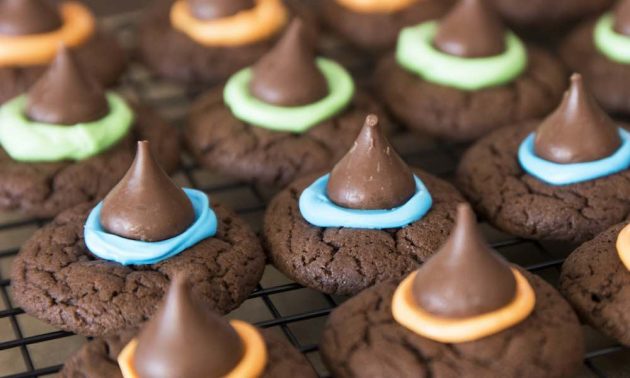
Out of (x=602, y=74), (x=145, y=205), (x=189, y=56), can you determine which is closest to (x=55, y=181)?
(x=145, y=205)

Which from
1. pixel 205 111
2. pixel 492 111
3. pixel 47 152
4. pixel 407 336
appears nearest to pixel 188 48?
pixel 205 111

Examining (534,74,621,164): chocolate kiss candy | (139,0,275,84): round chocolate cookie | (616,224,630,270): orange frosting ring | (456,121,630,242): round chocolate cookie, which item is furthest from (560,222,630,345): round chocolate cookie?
(139,0,275,84): round chocolate cookie

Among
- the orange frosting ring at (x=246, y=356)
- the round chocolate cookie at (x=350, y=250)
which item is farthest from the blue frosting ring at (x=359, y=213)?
the orange frosting ring at (x=246, y=356)

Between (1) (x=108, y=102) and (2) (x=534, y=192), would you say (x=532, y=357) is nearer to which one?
(2) (x=534, y=192)

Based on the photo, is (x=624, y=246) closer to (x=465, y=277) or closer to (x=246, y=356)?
(x=465, y=277)

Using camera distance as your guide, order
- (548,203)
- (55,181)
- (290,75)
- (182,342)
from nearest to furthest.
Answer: (182,342)
(548,203)
(55,181)
(290,75)

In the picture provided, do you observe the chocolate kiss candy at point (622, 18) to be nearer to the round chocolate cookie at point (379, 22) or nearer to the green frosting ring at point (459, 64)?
the green frosting ring at point (459, 64)
